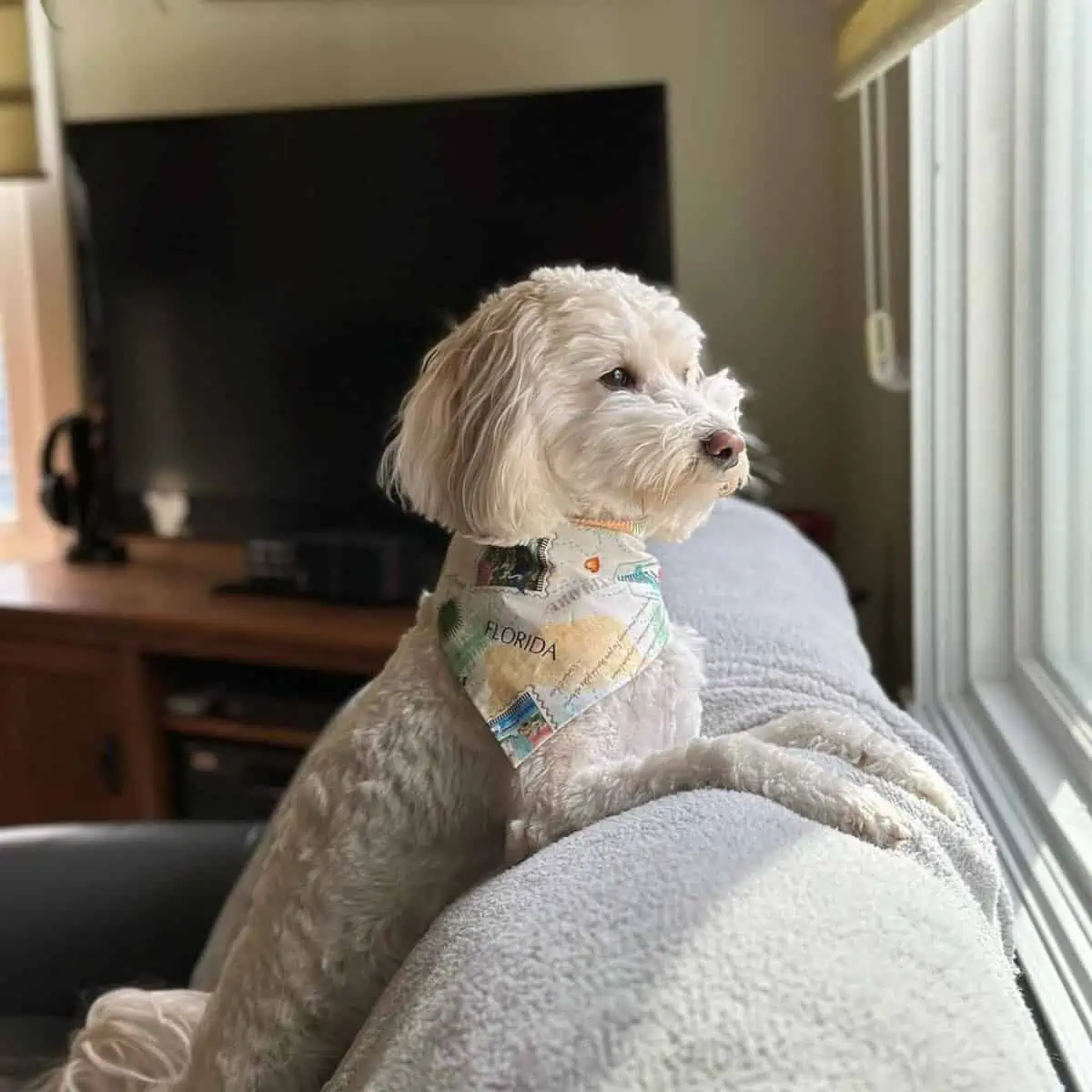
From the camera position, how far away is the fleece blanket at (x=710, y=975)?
1.62 feet

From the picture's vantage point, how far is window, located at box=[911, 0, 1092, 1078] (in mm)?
1181

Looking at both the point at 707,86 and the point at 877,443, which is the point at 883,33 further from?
the point at 707,86

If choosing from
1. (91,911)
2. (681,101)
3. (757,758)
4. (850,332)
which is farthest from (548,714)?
(681,101)

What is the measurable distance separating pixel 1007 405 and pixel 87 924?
1170 millimetres

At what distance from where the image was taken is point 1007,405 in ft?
4.33

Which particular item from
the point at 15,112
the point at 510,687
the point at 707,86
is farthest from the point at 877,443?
the point at 15,112

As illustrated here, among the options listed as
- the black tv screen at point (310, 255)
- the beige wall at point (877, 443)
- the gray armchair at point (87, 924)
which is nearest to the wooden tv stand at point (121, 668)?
the black tv screen at point (310, 255)

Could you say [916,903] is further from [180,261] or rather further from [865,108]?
[180,261]

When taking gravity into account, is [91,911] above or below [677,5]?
below

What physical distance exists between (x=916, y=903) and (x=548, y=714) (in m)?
0.29

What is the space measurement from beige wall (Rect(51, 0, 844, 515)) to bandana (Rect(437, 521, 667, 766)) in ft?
4.57

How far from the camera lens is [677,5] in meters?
2.13

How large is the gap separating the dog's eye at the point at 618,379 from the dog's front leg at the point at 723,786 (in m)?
0.27

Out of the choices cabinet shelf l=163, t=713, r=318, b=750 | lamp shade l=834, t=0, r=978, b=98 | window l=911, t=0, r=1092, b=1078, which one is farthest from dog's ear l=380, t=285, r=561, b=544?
cabinet shelf l=163, t=713, r=318, b=750
